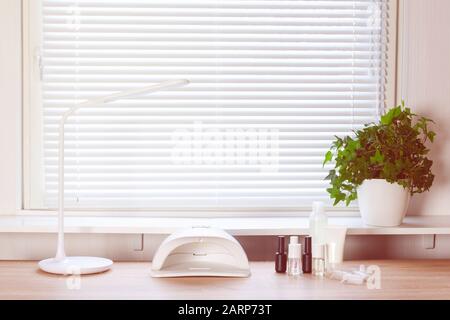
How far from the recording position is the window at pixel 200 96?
2324 millimetres

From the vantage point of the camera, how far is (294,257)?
76.9 inches

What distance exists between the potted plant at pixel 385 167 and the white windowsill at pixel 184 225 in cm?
7

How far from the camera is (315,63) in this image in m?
2.37

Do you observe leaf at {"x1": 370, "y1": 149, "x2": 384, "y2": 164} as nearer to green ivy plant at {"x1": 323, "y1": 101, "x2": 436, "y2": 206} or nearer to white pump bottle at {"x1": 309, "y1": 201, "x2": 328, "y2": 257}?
green ivy plant at {"x1": 323, "y1": 101, "x2": 436, "y2": 206}

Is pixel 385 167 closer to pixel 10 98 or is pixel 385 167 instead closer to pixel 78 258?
pixel 78 258

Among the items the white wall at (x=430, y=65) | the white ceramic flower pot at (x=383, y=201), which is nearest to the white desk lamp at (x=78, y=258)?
the white ceramic flower pot at (x=383, y=201)

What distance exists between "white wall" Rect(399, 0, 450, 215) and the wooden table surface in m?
0.56

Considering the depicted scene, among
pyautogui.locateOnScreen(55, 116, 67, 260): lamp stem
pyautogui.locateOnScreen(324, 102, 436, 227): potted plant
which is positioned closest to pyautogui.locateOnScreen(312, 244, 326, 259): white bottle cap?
pyautogui.locateOnScreen(324, 102, 436, 227): potted plant

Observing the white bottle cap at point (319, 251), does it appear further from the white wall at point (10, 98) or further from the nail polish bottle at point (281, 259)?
the white wall at point (10, 98)

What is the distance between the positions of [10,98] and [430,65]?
4.95 ft

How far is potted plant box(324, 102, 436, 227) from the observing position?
2.14 m

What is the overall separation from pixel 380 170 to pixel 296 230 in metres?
0.34

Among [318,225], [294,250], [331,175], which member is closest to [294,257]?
[294,250]
